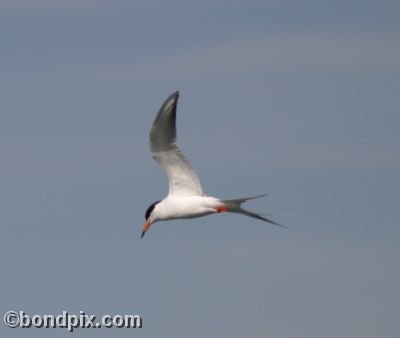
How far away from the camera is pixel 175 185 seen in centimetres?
4078

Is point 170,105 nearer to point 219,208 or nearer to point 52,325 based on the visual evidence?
point 219,208

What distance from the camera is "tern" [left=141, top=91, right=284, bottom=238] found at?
39438mm

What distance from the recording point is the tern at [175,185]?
39438 millimetres

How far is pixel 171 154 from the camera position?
132 ft

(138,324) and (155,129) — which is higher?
(155,129)

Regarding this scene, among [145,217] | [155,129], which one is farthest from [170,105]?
[145,217]

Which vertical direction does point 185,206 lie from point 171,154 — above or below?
below

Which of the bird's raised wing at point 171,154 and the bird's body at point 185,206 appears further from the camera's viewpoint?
the bird's body at point 185,206

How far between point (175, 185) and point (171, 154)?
36.5 inches

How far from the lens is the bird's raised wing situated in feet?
129

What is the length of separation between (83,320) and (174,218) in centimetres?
320

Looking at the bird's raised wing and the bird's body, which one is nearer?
the bird's raised wing

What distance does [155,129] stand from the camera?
39625 mm

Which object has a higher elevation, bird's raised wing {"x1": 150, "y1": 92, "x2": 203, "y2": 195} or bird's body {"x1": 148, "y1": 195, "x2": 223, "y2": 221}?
bird's raised wing {"x1": 150, "y1": 92, "x2": 203, "y2": 195}
